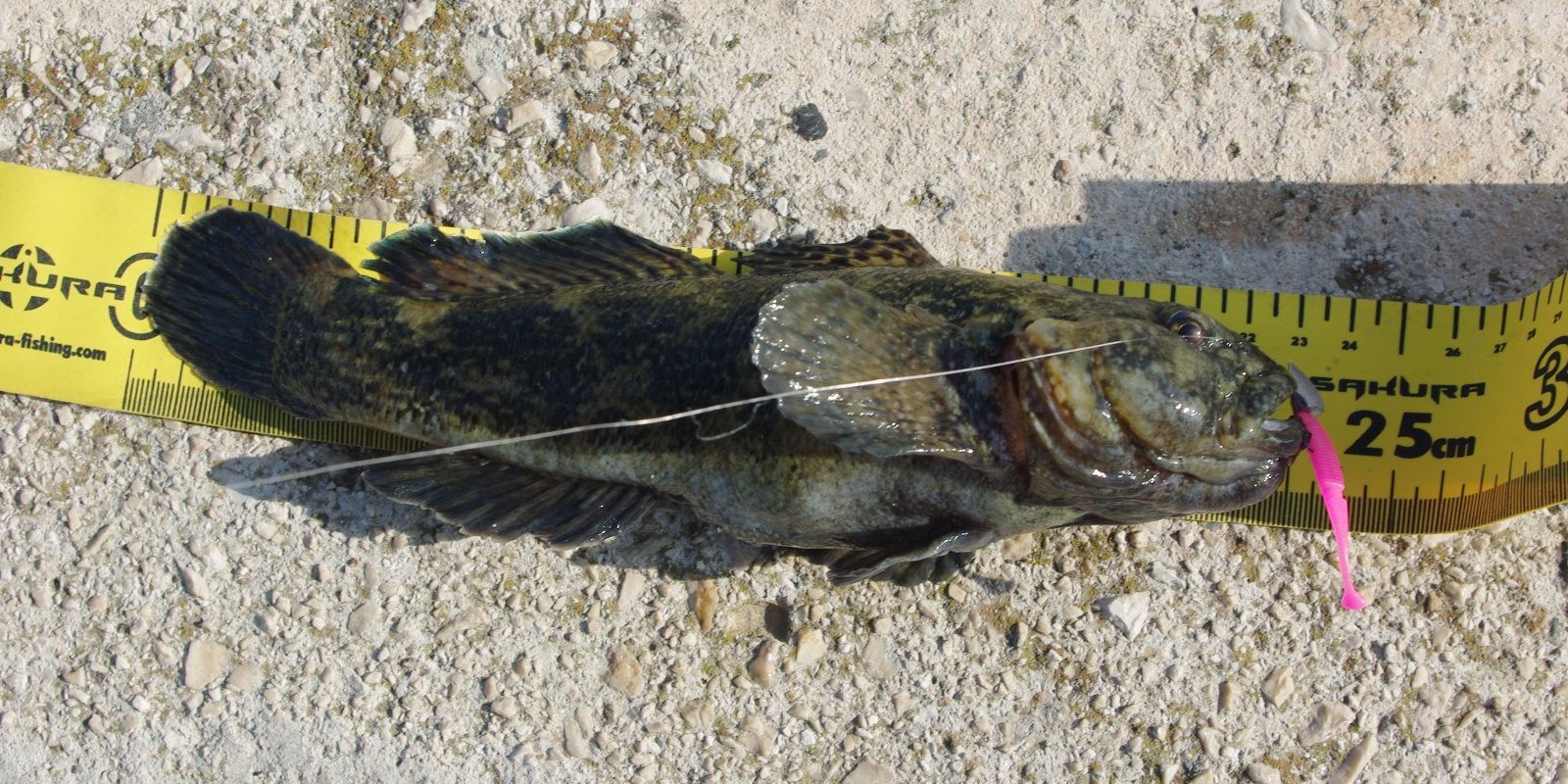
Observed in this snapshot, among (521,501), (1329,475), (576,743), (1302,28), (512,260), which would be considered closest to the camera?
(1329,475)

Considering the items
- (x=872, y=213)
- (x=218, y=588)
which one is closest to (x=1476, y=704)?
(x=872, y=213)

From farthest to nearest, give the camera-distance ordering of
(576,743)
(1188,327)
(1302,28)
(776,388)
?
(1302,28) → (576,743) → (1188,327) → (776,388)

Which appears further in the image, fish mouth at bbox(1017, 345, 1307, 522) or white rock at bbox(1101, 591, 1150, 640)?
white rock at bbox(1101, 591, 1150, 640)

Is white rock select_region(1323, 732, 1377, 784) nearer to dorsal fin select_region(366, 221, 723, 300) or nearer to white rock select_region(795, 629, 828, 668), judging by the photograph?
white rock select_region(795, 629, 828, 668)

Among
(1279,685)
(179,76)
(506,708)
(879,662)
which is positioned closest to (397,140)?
(179,76)

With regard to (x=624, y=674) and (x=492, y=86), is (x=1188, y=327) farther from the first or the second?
(x=492, y=86)

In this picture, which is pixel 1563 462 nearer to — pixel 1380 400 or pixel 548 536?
pixel 1380 400

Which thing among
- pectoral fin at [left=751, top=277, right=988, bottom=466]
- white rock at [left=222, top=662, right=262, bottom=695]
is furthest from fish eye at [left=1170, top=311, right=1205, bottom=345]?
white rock at [left=222, top=662, right=262, bottom=695]
